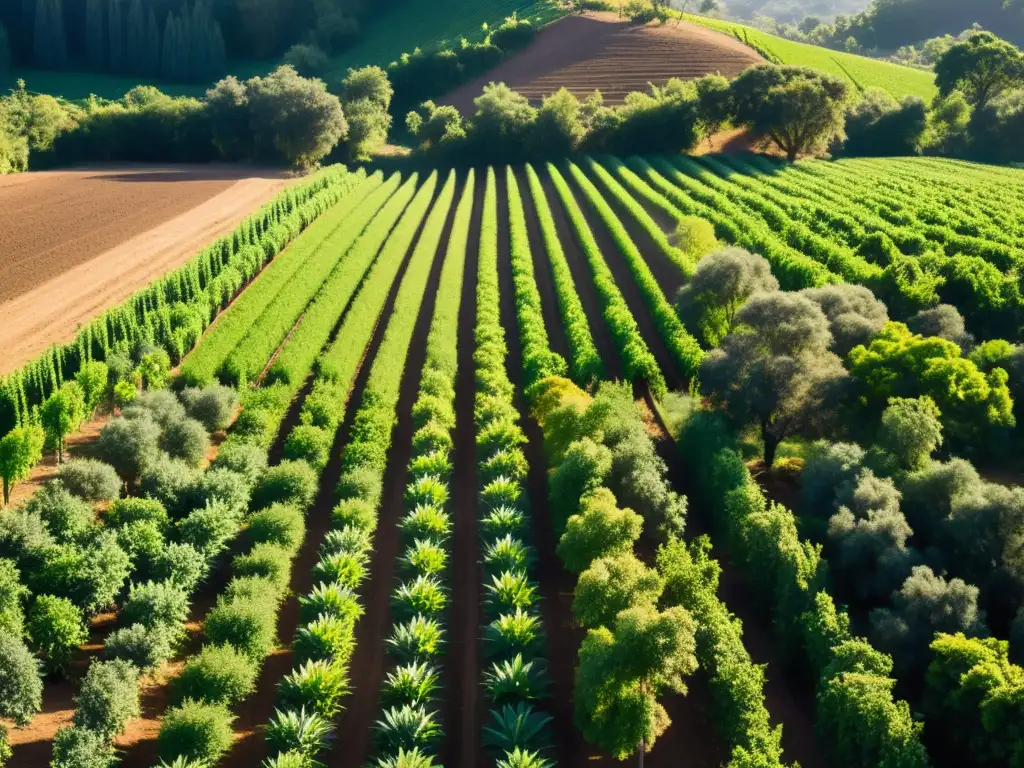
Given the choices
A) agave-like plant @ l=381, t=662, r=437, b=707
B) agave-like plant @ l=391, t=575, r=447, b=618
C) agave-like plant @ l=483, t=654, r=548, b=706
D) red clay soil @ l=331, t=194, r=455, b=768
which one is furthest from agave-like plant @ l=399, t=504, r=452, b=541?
agave-like plant @ l=483, t=654, r=548, b=706

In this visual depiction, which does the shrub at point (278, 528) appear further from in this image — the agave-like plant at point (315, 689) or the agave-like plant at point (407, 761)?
the agave-like plant at point (407, 761)

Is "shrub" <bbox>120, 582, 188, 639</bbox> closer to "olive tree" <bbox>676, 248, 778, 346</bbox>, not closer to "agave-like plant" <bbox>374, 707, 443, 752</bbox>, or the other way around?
"agave-like plant" <bbox>374, 707, 443, 752</bbox>

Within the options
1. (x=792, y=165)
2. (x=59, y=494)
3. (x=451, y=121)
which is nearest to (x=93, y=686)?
(x=59, y=494)

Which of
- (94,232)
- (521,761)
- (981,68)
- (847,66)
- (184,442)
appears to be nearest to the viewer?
(521,761)

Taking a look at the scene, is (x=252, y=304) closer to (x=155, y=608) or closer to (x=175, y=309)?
(x=175, y=309)

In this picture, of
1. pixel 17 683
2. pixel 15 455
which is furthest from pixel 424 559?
pixel 15 455

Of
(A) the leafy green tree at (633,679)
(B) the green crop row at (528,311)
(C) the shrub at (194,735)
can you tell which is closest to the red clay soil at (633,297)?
(B) the green crop row at (528,311)

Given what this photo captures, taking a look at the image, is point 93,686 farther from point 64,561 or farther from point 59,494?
point 59,494
